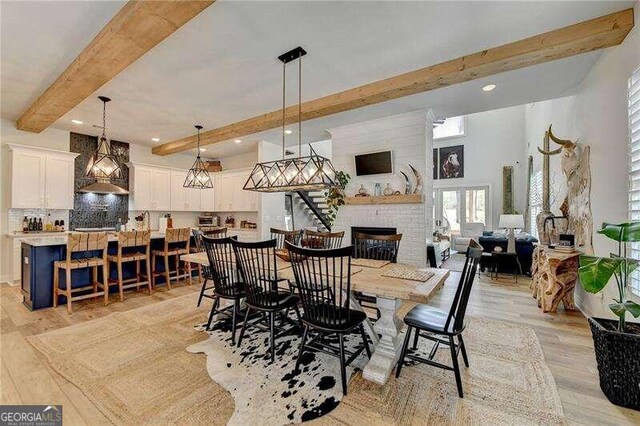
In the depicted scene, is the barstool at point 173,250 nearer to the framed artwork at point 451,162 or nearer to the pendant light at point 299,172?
the pendant light at point 299,172

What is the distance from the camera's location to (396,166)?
4855 mm

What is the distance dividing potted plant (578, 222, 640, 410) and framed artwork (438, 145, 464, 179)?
8283 mm

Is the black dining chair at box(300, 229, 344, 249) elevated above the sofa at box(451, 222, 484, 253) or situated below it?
above

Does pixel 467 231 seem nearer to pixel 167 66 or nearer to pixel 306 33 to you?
pixel 306 33

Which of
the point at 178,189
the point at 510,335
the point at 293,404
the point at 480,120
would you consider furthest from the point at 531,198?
the point at 178,189

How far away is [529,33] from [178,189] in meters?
7.06

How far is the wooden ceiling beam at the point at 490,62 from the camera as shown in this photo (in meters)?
2.38

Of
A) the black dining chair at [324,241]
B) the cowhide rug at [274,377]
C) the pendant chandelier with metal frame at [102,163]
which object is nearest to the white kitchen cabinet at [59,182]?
the pendant chandelier with metal frame at [102,163]

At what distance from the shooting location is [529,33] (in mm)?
2549

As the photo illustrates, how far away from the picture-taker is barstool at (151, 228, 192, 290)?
4445 mm

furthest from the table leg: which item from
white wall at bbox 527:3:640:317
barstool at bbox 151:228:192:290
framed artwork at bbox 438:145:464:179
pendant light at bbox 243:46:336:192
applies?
framed artwork at bbox 438:145:464:179

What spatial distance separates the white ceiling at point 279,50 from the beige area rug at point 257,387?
2.93m

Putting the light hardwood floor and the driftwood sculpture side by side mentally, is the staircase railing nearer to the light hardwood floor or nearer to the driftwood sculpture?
the light hardwood floor

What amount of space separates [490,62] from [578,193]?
231 centimetres
